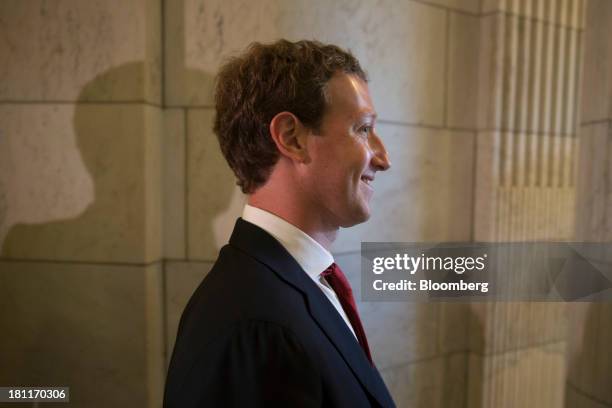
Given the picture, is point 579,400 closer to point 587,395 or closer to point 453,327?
point 587,395

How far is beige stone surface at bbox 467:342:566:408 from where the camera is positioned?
2.63m

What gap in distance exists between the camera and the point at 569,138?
271 cm

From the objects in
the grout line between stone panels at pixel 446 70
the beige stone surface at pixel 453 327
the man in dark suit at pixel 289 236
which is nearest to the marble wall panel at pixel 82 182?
the man in dark suit at pixel 289 236

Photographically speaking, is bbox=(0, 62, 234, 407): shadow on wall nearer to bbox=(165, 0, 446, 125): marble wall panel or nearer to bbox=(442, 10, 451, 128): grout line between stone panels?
bbox=(165, 0, 446, 125): marble wall panel

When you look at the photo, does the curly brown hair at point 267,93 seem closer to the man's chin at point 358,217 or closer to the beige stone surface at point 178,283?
the man's chin at point 358,217

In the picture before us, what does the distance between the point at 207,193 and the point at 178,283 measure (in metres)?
0.44

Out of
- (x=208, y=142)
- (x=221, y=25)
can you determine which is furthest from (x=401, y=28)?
(x=208, y=142)

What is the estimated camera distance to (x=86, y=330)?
203 centimetres

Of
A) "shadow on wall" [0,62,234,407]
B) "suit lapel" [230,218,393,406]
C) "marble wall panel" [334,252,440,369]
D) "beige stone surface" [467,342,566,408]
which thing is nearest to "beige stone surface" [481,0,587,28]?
"marble wall panel" [334,252,440,369]

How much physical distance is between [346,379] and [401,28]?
75.9 inches

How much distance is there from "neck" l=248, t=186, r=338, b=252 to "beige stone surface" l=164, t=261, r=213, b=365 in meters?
1.09

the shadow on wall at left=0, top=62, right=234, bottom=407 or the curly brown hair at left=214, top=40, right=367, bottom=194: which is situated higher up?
the curly brown hair at left=214, top=40, right=367, bottom=194

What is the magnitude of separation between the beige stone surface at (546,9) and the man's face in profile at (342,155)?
1831 millimetres

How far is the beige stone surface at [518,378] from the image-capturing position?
2627 millimetres
